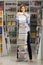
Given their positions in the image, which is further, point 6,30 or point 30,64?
point 6,30

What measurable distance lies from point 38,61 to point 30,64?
2.10ft

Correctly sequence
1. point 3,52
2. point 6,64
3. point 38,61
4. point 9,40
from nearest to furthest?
point 6,64 < point 38,61 < point 3,52 < point 9,40

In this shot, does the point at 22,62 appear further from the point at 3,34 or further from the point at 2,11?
the point at 2,11

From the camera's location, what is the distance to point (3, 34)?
959 centimetres

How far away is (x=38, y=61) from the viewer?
8305 mm

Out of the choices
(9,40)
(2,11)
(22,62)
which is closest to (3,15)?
(2,11)

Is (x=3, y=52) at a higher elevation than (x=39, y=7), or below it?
below

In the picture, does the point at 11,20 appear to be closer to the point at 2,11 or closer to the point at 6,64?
the point at 2,11

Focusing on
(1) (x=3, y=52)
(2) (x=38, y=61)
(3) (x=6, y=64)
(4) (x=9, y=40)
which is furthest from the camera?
(4) (x=9, y=40)

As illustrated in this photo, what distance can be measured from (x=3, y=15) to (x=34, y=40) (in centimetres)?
159

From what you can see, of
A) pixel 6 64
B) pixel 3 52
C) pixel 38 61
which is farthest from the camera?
pixel 3 52

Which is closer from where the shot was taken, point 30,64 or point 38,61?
point 30,64

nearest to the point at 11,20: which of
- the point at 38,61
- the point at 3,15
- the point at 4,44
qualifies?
the point at 3,15

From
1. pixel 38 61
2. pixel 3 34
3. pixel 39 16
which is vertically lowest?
pixel 38 61
